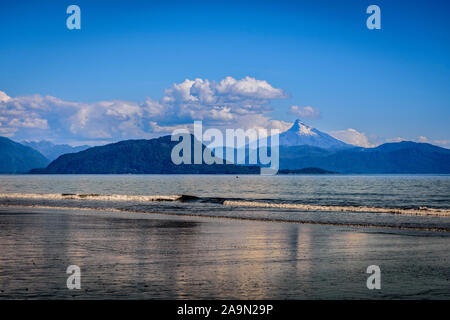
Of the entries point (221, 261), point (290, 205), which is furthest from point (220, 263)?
point (290, 205)

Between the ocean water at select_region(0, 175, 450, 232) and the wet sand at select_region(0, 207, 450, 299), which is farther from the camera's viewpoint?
the ocean water at select_region(0, 175, 450, 232)

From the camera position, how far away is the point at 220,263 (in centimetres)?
1939

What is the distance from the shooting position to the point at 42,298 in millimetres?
13352

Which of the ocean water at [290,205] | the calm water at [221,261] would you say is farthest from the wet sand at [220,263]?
the ocean water at [290,205]

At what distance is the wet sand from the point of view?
14484 millimetres

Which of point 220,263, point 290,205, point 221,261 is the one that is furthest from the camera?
point 290,205

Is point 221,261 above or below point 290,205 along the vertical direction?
above

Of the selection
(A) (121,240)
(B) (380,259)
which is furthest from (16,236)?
(B) (380,259)

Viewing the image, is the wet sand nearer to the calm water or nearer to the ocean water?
the calm water

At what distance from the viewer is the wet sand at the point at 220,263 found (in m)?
14.5

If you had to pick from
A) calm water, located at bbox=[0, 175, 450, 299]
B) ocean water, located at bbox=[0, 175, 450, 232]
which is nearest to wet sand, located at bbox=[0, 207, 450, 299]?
calm water, located at bbox=[0, 175, 450, 299]

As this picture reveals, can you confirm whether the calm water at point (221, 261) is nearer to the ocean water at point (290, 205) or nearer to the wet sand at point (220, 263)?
the wet sand at point (220, 263)

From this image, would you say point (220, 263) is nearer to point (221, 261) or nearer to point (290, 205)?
point (221, 261)
